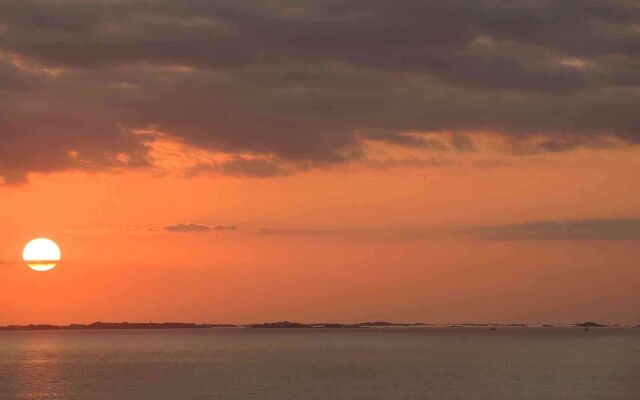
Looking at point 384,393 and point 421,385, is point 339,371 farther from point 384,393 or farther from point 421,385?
point 384,393

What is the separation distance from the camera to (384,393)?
12575 cm

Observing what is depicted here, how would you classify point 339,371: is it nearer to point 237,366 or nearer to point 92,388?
point 237,366

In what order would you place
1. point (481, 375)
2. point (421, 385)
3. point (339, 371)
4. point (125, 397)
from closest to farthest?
point (125, 397), point (421, 385), point (481, 375), point (339, 371)

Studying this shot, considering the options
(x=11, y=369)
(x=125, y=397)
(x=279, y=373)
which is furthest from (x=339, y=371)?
(x=11, y=369)

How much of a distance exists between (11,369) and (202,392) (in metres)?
75.2

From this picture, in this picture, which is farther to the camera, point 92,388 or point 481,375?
point 481,375

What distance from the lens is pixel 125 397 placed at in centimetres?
12556

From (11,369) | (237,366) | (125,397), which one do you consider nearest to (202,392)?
(125,397)

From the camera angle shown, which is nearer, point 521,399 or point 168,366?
point 521,399

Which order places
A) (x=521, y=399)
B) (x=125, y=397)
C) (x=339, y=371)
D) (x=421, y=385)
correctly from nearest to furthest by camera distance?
(x=521, y=399)
(x=125, y=397)
(x=421, y=385)
(x=339, y=371)

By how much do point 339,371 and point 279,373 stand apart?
11.3 meters

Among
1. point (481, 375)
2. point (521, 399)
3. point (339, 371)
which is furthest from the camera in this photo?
point (339, 371)

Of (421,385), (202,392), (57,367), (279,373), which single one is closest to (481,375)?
(421,385)

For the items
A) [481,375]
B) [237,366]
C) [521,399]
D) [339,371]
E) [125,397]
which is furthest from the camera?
[237,366]
